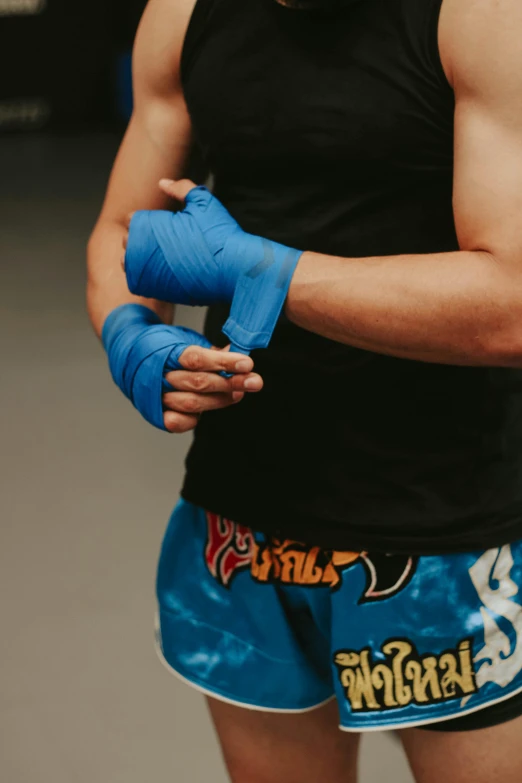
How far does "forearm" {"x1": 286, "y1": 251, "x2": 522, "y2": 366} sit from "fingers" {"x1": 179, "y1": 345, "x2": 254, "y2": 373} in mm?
74

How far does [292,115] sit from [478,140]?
20cm

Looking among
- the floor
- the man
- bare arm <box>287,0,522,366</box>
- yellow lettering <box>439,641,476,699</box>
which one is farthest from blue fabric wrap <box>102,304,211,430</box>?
the floor

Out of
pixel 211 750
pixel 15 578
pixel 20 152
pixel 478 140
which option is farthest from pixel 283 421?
pixel 20 152

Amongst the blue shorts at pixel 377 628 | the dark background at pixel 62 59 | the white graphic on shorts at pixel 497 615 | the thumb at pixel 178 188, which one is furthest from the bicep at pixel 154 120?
the dark background at pixel 62 59

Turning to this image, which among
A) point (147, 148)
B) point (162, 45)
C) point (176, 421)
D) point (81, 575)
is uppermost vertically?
point (162, 45)

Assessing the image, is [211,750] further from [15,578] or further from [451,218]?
[451,218]

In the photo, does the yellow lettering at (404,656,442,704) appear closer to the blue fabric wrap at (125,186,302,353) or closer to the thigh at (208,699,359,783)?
the thigh at (208,699,359,783)

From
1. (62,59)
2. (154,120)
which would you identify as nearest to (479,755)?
(154,120)

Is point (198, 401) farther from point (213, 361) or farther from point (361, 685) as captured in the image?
point (361, 685)

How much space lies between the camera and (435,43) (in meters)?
0.84

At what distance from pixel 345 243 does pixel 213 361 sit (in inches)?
6.9

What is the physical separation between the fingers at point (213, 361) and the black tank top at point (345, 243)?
0.38 ft

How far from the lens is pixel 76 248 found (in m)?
4.57

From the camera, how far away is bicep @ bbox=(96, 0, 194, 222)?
3.54ft
